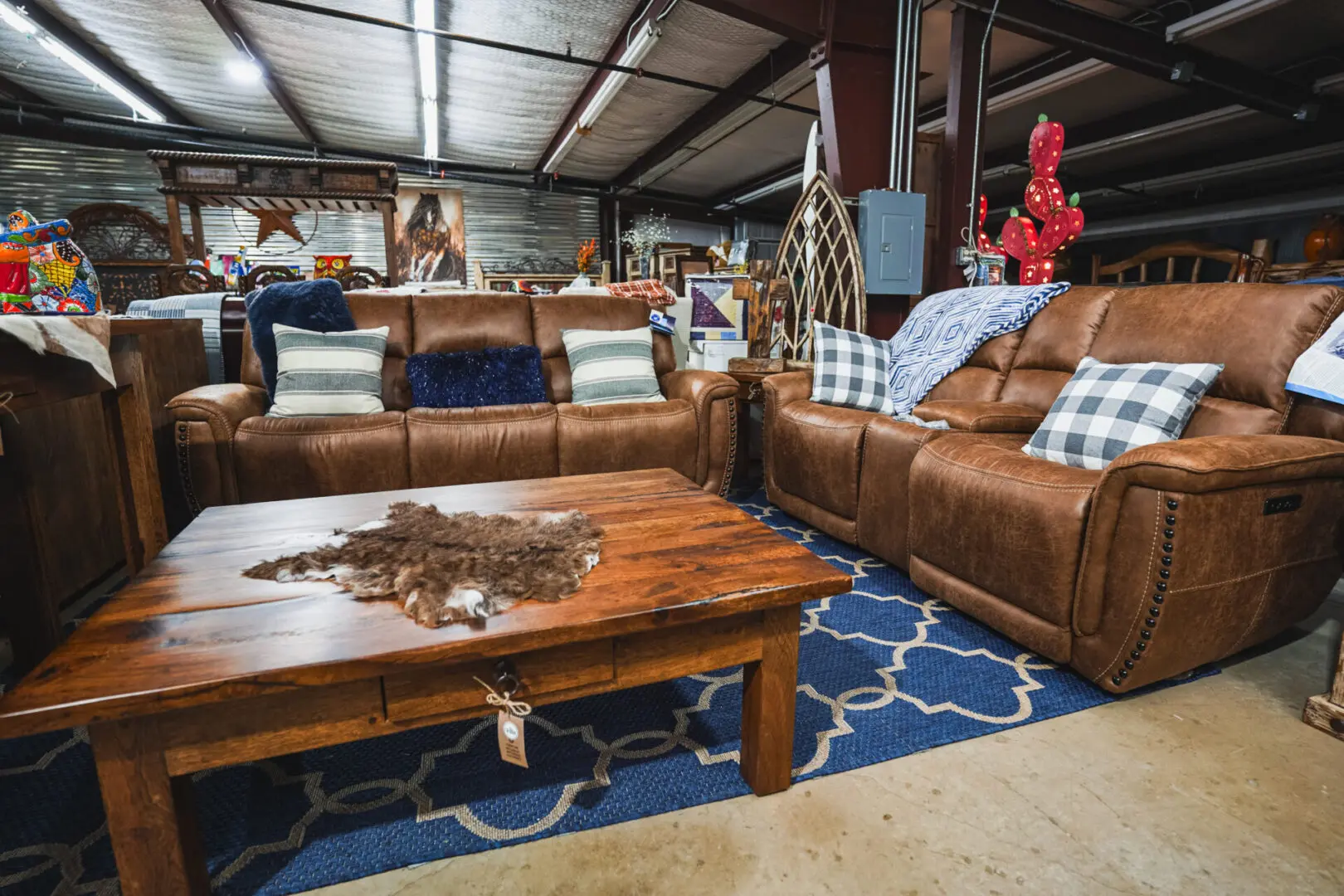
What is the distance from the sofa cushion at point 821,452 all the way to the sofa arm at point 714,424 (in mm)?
206

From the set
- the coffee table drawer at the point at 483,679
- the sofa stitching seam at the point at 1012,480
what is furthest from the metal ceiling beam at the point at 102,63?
the sofa stitching seam at the point at 1012,480

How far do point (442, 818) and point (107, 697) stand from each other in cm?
60

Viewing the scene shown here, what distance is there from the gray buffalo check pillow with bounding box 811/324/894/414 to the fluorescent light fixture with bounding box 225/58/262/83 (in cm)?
602

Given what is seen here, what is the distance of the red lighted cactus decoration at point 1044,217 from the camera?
3.09 meters

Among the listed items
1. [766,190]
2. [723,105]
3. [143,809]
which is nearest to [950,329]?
[143,809]

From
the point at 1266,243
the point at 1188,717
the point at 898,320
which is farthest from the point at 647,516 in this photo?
the point at 1266,243

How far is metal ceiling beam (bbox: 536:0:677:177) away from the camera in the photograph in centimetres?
439

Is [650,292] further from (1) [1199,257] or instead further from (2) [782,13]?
(1) [1199,257]

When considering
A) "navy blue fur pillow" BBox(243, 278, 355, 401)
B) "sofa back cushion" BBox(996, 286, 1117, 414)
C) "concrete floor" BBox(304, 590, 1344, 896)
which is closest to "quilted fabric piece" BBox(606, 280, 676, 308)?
"navy blue fur pillow" BBox(243, 278, 355, 401)

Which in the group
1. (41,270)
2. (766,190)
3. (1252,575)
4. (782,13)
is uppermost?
(766,190)

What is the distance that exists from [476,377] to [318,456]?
0.73 meters

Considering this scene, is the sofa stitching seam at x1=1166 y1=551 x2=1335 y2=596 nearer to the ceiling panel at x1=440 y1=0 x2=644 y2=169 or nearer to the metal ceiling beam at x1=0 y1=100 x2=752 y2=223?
the ceiling panel at x1=440 y1=0 x2=644 y2=169

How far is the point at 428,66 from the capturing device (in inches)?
222

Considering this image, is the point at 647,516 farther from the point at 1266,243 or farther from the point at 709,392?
the point at 1266,243
